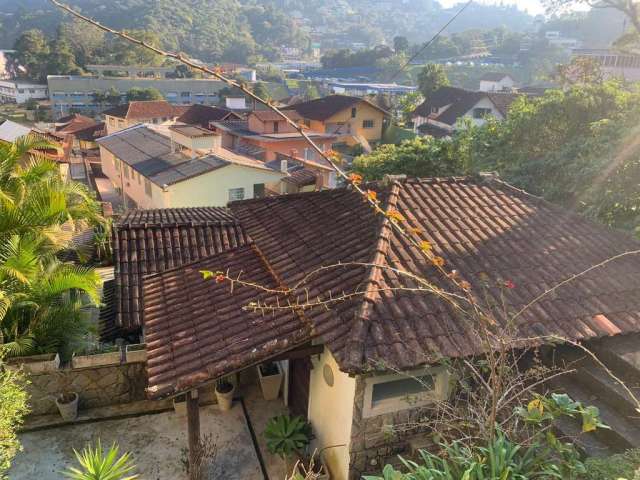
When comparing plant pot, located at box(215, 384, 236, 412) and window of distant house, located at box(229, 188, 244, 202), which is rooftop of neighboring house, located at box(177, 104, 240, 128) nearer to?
window of distant house, located at box(229, 188, 244, 202)

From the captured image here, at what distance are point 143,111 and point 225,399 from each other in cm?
4880

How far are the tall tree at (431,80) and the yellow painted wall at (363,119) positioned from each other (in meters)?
14.3

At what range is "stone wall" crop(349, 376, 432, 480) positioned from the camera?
242 inches

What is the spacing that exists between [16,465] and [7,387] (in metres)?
2.34

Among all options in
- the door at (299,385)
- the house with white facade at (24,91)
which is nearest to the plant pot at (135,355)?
the door at (299,385)

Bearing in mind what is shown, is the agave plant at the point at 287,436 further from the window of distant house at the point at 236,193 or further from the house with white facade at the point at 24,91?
the house with white facade at the point at 24,91

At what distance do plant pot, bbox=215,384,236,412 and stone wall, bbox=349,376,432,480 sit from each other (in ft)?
10.1

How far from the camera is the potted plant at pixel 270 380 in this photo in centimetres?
870

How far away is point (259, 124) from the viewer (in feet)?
138

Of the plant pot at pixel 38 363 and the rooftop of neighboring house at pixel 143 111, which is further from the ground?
the plant pot at pixel 38 363

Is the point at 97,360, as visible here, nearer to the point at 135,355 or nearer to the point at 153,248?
the point at 135,355

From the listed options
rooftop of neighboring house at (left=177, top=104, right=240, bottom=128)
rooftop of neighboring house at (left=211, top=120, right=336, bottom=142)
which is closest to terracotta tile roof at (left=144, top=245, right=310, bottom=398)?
rooftop of neighboring house at (left=211, top=120, right=336, bottom=142)

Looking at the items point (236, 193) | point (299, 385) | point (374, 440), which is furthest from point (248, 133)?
point (374, 440)

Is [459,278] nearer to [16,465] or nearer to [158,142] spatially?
[16,465]
